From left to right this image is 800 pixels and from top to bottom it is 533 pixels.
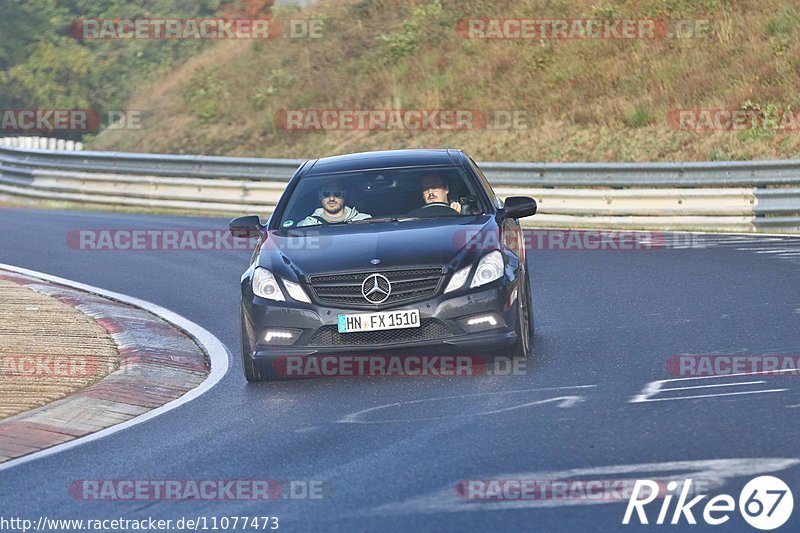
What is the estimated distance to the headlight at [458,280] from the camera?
378 inches

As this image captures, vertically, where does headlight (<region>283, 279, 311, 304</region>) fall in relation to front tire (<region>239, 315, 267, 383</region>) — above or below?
above

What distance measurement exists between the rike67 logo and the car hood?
366 cm

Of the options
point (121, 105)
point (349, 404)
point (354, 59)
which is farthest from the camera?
point (121, 105)

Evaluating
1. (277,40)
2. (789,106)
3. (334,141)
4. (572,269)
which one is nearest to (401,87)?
(334,141)

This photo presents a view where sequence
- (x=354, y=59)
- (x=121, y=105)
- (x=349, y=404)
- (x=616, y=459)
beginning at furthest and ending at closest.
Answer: (x=121, y=105) → (x=354, y=59) → (x=349, y=404) → (x=616, y=459)

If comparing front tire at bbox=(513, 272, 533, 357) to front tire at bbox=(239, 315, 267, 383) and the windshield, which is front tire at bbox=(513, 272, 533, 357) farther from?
front tire at bbox=(239, 315, 267, 383)

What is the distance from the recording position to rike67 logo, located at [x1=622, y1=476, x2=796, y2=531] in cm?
578

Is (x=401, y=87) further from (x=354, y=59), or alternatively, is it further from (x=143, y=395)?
(x=143, y=395)

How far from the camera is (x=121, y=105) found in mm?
45469

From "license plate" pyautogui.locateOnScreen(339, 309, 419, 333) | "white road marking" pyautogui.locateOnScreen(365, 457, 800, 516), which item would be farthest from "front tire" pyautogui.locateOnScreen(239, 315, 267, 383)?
"white road marking" pyautogui.locateOnScreen(365, 457, 800, 516)

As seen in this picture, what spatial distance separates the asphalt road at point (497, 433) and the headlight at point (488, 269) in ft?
2.15

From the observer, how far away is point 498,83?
3341 centimetres

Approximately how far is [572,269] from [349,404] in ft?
23.9

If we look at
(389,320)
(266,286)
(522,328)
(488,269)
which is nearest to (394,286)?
(389,320)
